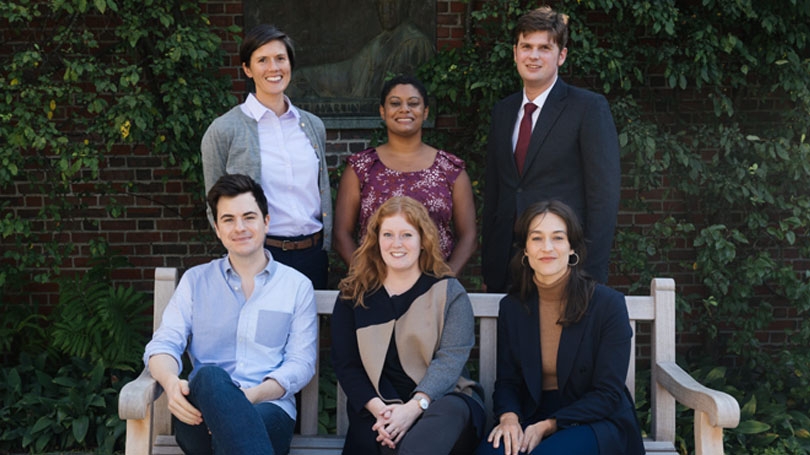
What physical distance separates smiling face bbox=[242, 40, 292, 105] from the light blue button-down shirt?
0.76m

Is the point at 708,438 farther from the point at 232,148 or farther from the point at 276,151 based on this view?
the point at 232,148

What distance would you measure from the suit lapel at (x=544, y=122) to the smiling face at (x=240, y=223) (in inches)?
44.2

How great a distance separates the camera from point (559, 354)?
2.94m

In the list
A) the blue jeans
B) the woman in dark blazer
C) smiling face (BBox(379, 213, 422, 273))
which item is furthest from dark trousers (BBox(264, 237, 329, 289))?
the woman in dark blazer

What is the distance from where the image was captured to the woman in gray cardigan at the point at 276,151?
337 cm

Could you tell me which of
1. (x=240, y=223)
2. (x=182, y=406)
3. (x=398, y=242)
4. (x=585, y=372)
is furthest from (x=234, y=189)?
(x=585, y=372)

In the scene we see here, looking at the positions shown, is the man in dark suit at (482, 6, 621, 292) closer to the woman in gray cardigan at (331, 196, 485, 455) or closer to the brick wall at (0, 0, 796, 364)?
the woman in gray cardigan at (331, 196, 485, 455)

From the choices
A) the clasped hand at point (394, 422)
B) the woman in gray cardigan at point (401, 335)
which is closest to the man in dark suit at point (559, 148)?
the woman in gray cardigan at point (401, 335)

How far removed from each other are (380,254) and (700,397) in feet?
4.19

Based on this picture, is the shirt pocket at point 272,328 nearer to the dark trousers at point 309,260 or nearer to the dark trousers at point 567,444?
the dark trousers at point 309,260

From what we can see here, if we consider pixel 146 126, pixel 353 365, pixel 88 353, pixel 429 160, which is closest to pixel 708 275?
pixel 429 160

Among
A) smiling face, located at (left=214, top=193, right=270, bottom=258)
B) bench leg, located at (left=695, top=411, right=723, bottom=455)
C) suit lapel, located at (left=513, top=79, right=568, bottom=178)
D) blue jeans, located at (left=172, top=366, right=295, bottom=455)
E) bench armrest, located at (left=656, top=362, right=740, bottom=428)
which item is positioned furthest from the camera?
suit lapel, located at (left=513, top=79, right=568, bottom=178)

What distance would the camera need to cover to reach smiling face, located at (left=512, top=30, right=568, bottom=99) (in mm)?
3242

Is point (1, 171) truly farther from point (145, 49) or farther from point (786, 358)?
point (786, 358)
